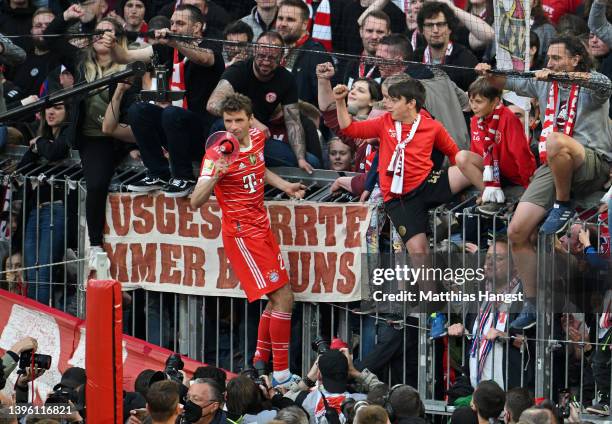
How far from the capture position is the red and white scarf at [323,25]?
17.2 meters

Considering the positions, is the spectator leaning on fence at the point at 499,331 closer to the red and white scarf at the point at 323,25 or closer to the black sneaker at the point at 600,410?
the black sneaker at the point at 600,410

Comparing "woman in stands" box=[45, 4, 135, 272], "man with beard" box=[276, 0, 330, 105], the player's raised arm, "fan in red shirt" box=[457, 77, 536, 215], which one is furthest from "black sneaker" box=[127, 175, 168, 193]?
"fan in red shirt" box=[457, 77, 536, 215]

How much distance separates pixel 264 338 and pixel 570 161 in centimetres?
315

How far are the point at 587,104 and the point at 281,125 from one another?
10.3ft

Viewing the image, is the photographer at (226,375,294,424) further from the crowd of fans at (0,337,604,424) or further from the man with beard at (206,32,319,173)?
the man with beard at (206,32,319,173)

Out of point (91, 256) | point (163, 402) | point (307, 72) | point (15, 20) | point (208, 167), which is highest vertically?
point (15, 20)

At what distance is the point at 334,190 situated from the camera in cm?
1470

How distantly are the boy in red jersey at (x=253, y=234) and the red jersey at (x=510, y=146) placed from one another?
1.89 m

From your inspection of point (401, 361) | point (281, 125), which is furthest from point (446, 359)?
point (281, 125)

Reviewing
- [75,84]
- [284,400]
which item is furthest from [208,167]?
[284,400]

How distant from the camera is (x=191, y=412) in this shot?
11.6 meters

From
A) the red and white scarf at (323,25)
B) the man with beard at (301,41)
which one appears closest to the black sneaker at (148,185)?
the man with beard at (301,41)

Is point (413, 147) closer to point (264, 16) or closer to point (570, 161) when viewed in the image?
point (570, 161)

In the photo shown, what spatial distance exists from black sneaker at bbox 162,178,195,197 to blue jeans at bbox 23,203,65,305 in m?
1.34
